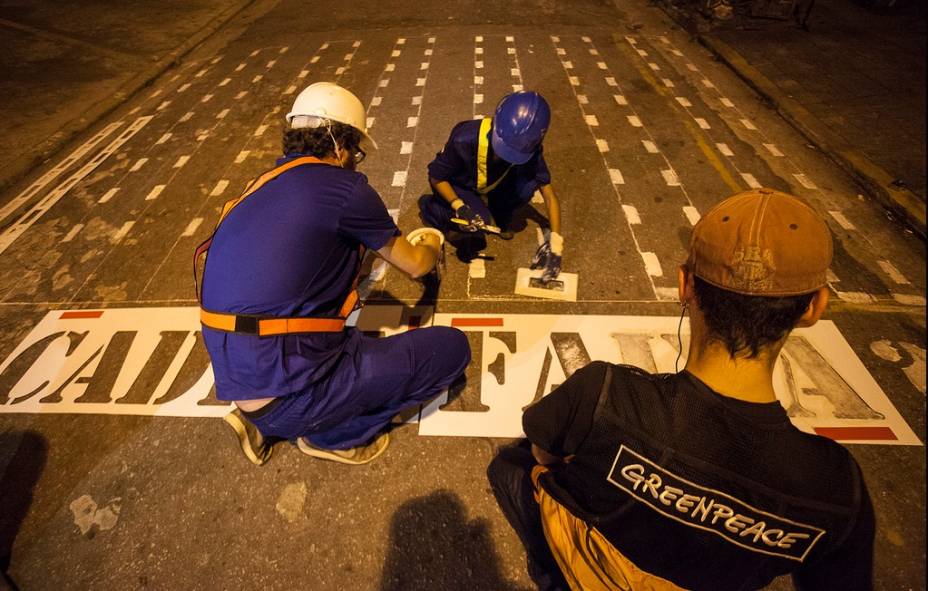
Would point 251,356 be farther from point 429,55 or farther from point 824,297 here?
point 429,55

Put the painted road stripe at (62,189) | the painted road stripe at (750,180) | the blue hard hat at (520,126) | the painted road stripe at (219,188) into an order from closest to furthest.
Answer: the blue hard hat at (520,126) → the painted road stripe at (62,189) → the painted road stripe at (750,180) → the painted road stripe at (219,188)

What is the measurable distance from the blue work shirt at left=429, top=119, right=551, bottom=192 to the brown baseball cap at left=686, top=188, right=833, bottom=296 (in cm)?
213

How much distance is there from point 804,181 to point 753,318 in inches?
188

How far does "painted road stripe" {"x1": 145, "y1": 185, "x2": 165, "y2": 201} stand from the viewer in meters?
4.67

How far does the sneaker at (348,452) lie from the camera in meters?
2.40

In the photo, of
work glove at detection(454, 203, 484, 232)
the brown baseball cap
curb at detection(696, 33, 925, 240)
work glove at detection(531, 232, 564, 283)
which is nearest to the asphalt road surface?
curb at detection(696, 33, 925, 240)

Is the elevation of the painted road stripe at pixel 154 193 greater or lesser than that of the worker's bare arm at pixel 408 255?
lesser

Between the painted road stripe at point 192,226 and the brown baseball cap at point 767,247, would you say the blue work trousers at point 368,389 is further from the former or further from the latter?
the painted road stripe at point 192,226

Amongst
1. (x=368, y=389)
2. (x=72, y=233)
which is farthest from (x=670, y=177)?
(x=72, y=233)

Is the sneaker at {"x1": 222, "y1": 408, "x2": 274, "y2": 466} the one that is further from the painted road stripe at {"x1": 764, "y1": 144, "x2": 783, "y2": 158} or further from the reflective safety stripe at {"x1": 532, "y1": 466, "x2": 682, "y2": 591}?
the painted road stripe at {"x1": 764, "y1": 144, "x2": 783, "y2": 158}

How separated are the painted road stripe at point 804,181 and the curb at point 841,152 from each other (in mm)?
548

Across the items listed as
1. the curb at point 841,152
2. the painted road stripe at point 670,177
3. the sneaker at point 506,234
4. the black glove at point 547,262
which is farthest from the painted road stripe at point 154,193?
the curb at point 841,152

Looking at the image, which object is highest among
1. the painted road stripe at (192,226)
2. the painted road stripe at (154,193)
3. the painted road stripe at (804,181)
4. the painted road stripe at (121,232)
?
the painted road stripe at (804,181)

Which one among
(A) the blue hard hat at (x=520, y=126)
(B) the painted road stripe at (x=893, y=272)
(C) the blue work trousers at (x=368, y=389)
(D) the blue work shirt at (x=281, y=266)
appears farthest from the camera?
(B) the painted road stripe at (x=893, y=272)
